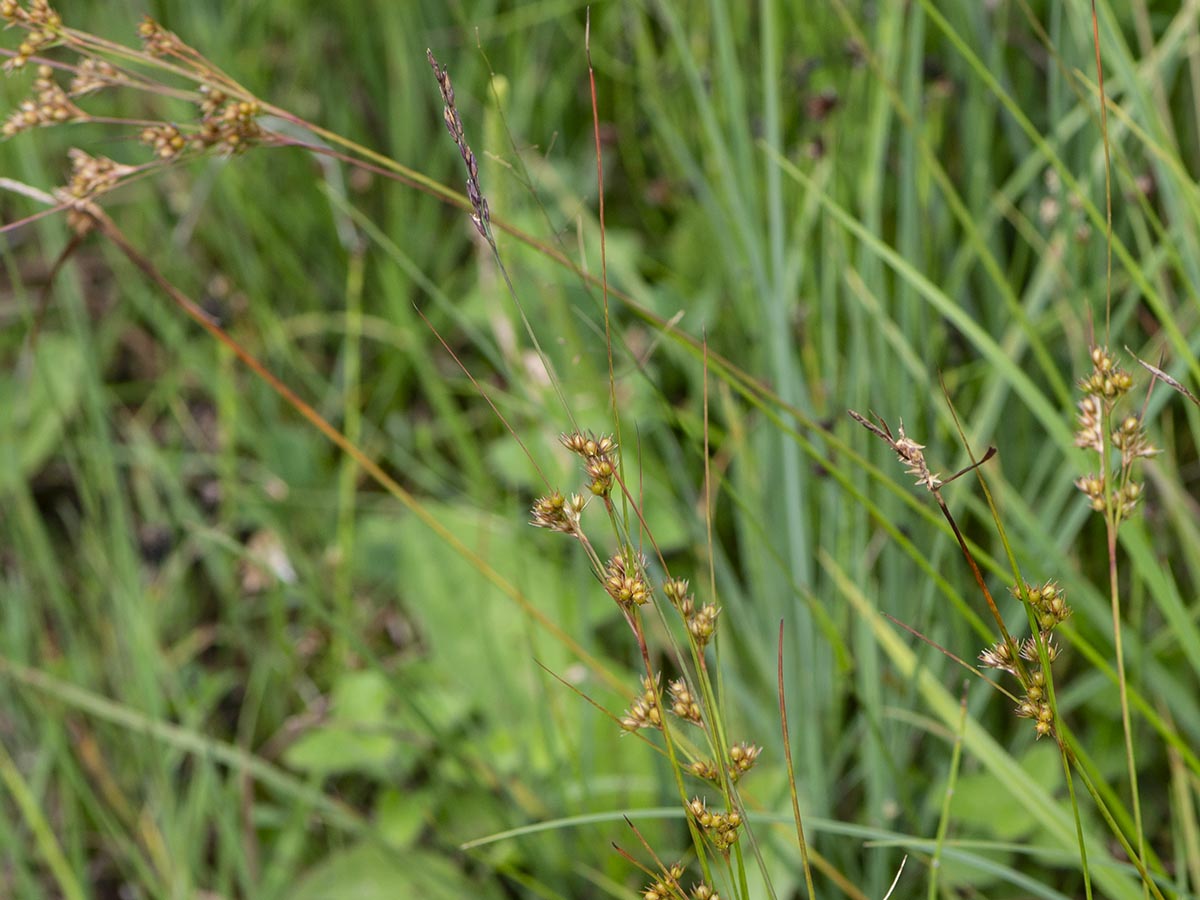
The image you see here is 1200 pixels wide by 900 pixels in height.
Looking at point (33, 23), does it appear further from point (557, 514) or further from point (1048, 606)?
point (1048, 606)

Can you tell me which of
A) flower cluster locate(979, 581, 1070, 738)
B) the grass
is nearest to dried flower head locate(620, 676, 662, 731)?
flower cluster locate(979, 581, 1070, 738)

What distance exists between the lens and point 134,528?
72.3 inches

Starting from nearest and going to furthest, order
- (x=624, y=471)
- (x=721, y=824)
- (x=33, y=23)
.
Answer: (x=721, y=824)
(x=33, y=23)
(x=624, y=471)

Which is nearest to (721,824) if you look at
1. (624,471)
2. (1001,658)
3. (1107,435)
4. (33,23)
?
(1001,658)

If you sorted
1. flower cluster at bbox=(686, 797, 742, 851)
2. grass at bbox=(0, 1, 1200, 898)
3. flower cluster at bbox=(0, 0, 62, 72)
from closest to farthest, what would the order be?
flower cluster at bbox=(686, 797, 742, 851) < flower cluster at bbox=(0, 0, 62, 72) < grass at bbox=(0, 1, 1200, 898)

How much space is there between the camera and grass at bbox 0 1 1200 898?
3.70ft

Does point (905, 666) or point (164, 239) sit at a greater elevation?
point (164, 239)

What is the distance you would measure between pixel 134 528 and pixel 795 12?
1302 millimetres

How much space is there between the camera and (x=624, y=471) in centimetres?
144

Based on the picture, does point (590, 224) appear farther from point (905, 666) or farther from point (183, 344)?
point (905, 666)

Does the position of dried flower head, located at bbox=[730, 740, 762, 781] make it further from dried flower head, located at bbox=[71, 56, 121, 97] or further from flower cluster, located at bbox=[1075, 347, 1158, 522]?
dried flower head, located at bbox=[71, 56, 121, 97]

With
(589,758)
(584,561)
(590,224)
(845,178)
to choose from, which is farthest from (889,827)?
(590,224)

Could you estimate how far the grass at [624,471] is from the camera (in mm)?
1127

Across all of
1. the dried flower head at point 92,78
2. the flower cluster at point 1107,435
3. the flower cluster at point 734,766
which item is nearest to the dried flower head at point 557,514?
the flower cluster at point 734,766
